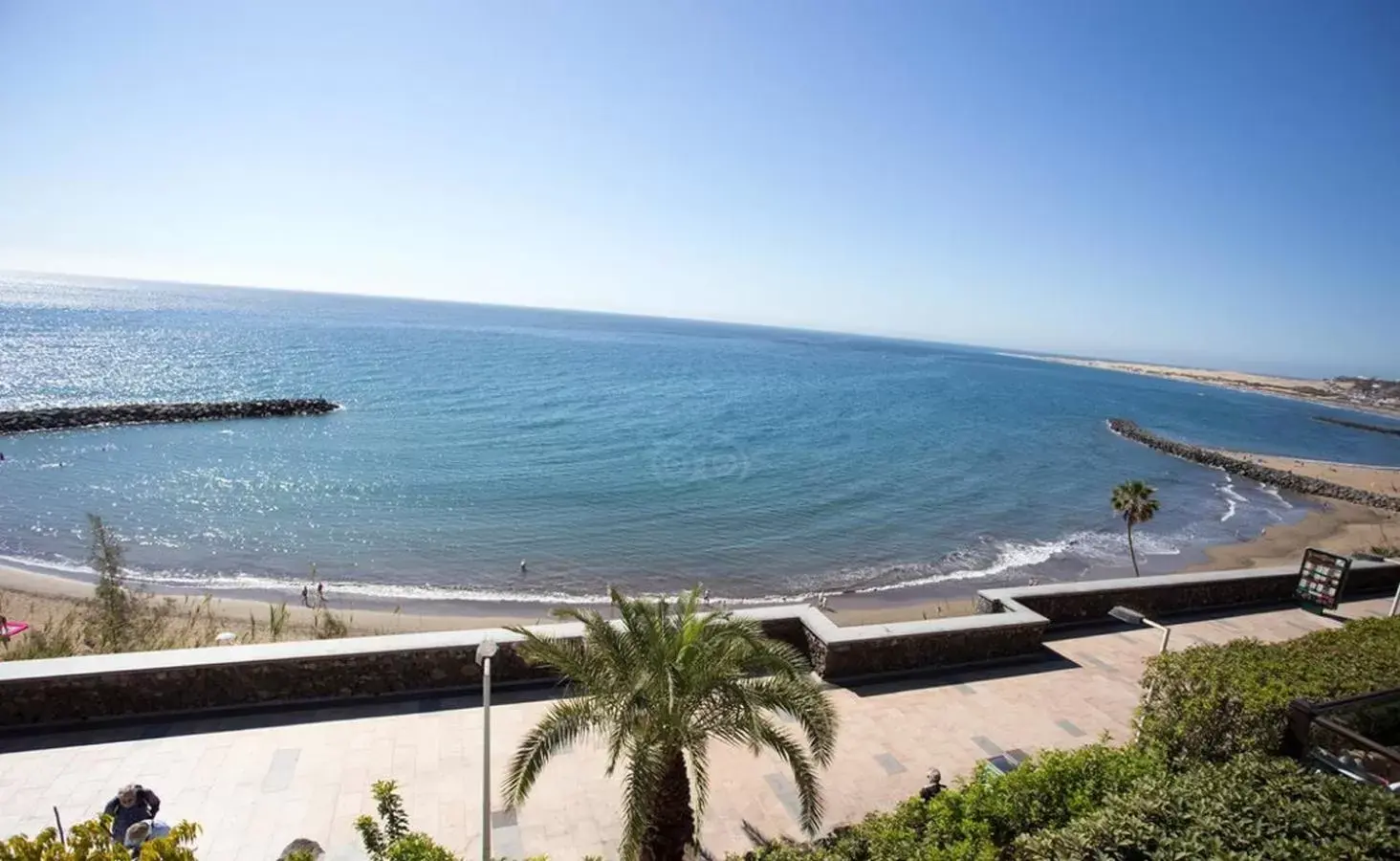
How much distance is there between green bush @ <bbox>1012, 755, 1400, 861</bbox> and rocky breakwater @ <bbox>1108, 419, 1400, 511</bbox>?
176 ft

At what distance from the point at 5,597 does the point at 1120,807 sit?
97.3 ft

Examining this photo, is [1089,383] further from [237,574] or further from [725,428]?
[237,574]

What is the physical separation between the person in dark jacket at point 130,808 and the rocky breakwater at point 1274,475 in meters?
62.1

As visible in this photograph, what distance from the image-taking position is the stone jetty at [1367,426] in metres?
93.6

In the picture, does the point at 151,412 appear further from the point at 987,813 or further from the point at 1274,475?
the point at 1274,475

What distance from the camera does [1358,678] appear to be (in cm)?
898

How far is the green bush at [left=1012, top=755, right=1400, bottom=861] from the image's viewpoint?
18.0 ft

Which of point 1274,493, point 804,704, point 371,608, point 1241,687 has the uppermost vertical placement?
point 1241,687

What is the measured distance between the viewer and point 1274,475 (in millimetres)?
51375

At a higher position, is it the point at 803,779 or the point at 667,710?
the point at 667,710

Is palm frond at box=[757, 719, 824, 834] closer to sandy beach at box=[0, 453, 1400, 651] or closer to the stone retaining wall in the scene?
the stone retaining wall

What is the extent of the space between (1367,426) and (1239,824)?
432 feet

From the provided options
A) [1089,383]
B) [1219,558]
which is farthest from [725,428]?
[1089,383]

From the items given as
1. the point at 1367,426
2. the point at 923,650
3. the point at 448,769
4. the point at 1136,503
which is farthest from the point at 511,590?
the point at 1367,426
